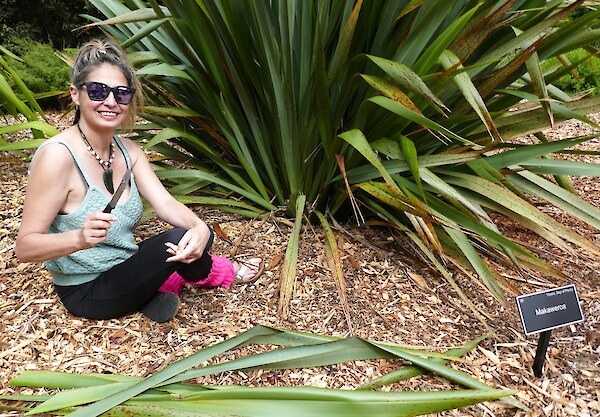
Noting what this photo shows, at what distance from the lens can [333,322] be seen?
1675 millimetres

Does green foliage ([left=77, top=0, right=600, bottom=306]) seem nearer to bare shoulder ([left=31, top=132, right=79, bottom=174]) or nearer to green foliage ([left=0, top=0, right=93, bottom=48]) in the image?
bare shoulder ([left=31, top=132, right=79, bottom=174])

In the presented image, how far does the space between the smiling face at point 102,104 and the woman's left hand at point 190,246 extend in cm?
36

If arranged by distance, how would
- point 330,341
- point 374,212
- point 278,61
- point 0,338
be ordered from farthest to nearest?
point 374,212
point 278,61
point 0,338
point 330,341

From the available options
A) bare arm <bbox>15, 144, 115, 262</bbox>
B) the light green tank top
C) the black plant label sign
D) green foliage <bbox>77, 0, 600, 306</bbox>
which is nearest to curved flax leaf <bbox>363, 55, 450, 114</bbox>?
green foliage <bbox>77, 0, 600, 306</bbox>

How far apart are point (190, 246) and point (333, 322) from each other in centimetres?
51

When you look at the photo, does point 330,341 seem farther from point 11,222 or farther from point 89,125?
point 11,222

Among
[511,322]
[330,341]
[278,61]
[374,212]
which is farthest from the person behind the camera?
[374,212]

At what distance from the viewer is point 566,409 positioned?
1500 millimetres

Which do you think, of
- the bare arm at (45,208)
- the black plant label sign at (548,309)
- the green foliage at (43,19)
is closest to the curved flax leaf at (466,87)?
the black plant label sign at (548,309)

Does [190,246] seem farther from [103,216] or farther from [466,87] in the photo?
[466,87]

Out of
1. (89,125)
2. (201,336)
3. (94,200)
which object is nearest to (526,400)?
(201,336)

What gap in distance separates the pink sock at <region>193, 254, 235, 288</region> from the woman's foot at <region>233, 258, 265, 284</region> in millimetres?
23

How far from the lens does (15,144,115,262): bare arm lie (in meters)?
1.34

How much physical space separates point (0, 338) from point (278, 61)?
1217 millimetres
